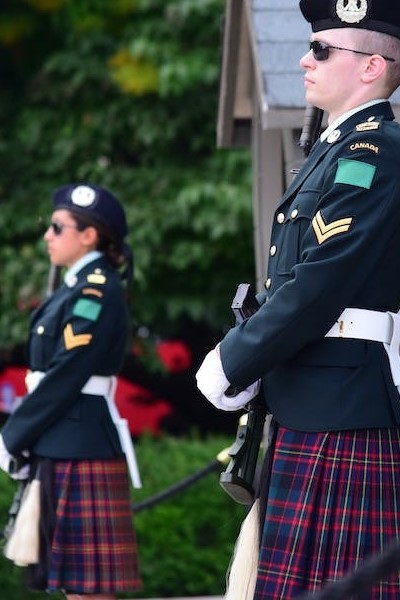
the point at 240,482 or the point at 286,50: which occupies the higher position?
the point at 286,50

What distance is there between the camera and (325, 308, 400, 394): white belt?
3.49 meters

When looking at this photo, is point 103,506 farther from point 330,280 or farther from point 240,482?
point 330,280

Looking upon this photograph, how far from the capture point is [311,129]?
161 inches

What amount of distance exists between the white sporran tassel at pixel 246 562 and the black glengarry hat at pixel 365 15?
1.21 m

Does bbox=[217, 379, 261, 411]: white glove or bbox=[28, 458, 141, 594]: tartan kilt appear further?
bbox=[28, 458, 141, 594]: tartan kilt

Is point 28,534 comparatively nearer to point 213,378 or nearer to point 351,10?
point 213,378

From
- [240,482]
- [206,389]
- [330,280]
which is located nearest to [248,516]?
[240,482]

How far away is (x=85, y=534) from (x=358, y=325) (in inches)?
91.3

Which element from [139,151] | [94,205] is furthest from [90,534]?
[139,151]

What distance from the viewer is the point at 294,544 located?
3455 millimetres

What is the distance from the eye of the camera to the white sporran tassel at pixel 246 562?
11.8 feet

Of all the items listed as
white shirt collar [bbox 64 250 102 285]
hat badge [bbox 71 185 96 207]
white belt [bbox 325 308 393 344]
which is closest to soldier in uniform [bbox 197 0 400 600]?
white belt [bbox 325 308 393 344]

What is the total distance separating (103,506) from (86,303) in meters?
0.78

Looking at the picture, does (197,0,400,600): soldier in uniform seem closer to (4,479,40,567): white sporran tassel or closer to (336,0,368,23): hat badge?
(336,0,368,23): hat badge
